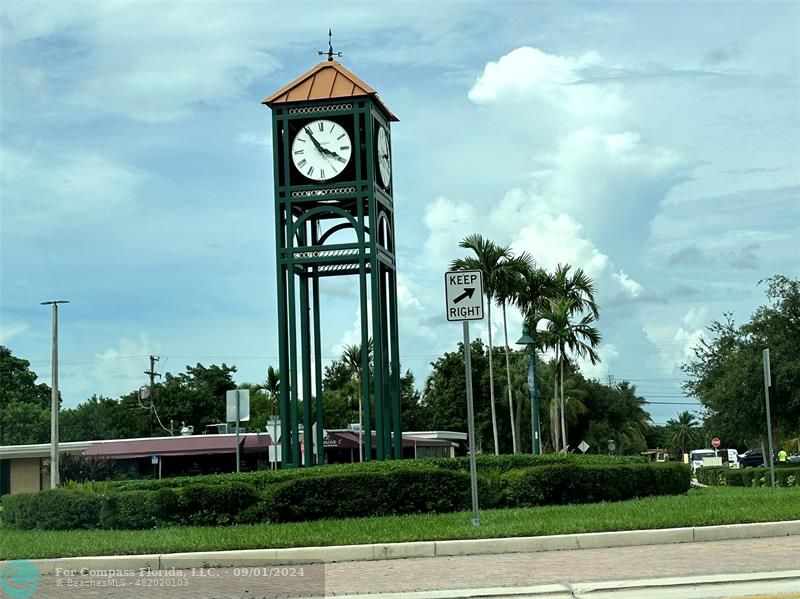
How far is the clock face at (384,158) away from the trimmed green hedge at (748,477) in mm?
16122

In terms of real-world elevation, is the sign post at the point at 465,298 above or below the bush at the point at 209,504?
above

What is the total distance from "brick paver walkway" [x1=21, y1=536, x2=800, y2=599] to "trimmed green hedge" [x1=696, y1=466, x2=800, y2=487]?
22.0 m

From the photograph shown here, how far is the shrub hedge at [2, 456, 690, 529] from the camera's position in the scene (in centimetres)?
1764

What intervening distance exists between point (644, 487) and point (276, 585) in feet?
36.2

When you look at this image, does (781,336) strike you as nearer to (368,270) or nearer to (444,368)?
(368,270)

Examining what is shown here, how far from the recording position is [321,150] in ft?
81.5

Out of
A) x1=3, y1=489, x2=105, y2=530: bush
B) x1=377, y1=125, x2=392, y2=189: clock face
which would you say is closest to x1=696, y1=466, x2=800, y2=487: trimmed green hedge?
x1=377, y1=125, x2=392, y2=189: clock face

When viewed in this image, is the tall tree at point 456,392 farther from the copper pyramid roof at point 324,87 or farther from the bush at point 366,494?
the bush at point 366,494

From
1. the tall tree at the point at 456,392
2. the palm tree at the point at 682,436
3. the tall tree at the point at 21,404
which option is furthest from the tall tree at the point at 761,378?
the palm tree at the point at 682,436

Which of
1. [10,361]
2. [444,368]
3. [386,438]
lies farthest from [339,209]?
[10,361]

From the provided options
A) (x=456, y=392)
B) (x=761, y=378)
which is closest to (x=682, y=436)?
(x=456, y=392)

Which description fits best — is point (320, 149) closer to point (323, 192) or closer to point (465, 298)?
point (323, 192)

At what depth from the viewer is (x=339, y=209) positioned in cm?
2464

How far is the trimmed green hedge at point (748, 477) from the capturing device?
114 ft
